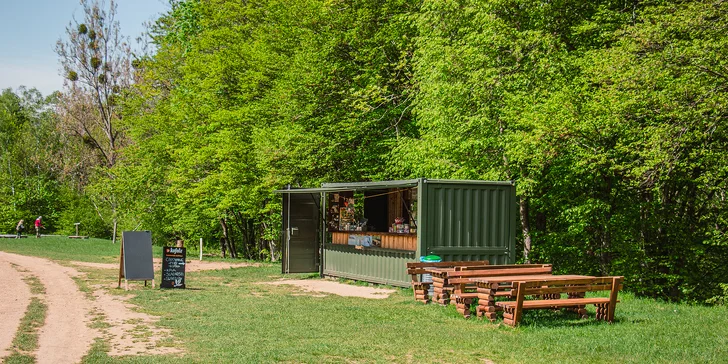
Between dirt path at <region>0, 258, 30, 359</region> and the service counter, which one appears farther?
the service counter

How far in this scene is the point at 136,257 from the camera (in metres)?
16.3

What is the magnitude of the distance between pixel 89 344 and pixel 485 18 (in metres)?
12.9

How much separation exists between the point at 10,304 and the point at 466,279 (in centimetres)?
809

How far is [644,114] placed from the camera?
46.3ft

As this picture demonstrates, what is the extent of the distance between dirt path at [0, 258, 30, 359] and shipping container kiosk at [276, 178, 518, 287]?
272 inches

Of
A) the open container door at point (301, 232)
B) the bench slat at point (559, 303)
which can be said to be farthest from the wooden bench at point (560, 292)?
the open container door at point (301, 232)

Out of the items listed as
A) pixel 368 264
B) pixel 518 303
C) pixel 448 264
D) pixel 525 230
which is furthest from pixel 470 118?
pixel 518 303

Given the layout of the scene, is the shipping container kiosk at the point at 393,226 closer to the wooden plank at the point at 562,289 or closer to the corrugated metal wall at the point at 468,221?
the corrugated metal wall at the point at 468,221

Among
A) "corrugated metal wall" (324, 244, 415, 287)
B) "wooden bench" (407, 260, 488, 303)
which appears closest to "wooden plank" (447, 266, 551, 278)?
"wooden bench" (407, 260, 488, 303)

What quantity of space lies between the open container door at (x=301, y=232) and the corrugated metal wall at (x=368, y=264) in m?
0.90

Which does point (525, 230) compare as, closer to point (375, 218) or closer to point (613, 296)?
point (375, 218)

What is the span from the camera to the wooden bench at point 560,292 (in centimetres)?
1049

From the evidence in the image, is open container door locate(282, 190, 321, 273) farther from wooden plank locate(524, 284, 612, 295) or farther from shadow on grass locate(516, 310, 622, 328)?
wooden plank locate(524, 284, 612, 295)

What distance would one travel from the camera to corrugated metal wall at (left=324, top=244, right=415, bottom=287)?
1625 cm
